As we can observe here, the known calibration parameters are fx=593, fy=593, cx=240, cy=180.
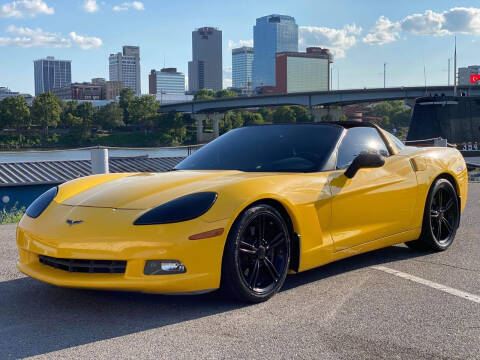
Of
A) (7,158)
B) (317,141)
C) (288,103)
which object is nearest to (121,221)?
(317,141)

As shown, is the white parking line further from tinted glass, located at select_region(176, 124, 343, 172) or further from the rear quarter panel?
tinted glass, located at select_region(176, 124, 343, 172)

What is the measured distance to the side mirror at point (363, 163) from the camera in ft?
15.2

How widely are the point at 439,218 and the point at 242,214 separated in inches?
105

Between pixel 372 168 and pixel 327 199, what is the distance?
0.73 meters

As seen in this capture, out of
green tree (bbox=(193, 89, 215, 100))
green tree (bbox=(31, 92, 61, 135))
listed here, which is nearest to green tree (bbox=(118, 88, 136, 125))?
green tree (bbox=(31, 92, 61, 135))

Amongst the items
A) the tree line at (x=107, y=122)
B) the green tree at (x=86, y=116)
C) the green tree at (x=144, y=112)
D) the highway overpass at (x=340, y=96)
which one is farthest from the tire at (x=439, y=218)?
the green tree at (x=86, y=116)

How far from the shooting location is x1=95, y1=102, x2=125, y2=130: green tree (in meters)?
92.6

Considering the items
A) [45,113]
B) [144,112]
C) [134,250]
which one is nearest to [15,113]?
[45,113]

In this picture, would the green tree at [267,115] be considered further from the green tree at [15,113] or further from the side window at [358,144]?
the side window at [358,144]

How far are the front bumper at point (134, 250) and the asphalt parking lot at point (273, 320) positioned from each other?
219 mm

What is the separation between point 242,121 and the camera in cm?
8600

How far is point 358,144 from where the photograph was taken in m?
5.08

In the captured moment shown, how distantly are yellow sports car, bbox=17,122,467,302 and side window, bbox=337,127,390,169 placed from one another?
12 mm

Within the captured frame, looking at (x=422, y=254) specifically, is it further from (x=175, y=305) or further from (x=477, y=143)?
(x=477, y=143)
